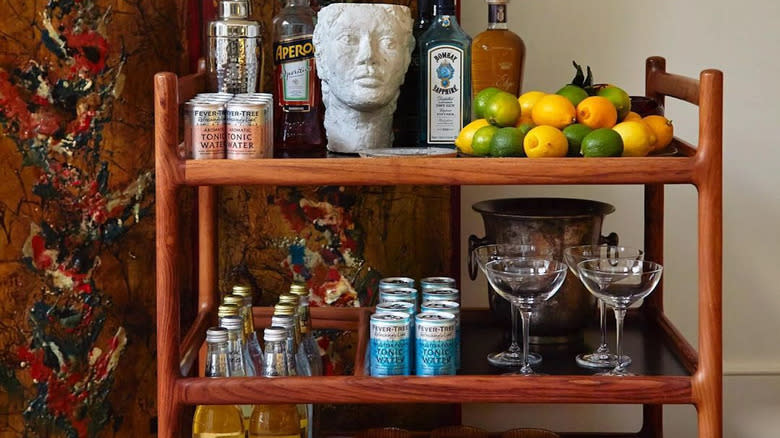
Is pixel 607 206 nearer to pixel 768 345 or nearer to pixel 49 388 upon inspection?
pixel 768 345

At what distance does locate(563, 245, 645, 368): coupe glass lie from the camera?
162 cm

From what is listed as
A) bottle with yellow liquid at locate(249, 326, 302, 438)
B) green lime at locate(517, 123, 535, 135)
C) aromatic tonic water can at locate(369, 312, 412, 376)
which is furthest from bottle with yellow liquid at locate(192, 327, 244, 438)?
green lime at locate(517, 123, 535, 135)

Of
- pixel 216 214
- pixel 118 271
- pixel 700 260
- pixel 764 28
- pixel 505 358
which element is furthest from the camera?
pixel 764 28

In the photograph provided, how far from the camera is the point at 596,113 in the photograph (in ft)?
5.00

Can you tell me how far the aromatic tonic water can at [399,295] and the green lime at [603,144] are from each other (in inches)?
14.9

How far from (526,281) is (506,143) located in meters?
0.22

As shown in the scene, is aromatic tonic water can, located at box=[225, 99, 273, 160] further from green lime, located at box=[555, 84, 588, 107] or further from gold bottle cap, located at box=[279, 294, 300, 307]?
green lime, located at box=[555, 84, 588, 107]

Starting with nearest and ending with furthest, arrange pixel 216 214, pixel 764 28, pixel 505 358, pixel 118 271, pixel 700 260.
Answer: pixel 700 260
pixel 505 358
pixel 118 271
pixel 216 214
pixel 764 28

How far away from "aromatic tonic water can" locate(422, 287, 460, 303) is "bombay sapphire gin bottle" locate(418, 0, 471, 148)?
234 millimetres

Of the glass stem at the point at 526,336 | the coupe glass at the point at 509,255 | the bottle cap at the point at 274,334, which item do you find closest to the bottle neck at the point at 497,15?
the coupe glass at the point at 509,255

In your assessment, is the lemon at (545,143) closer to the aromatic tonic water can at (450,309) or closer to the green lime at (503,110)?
the green lime at (503,110)

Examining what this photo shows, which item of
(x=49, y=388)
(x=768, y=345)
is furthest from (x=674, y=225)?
(x=49, y=388)

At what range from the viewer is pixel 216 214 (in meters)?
1.93

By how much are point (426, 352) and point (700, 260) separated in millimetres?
422
